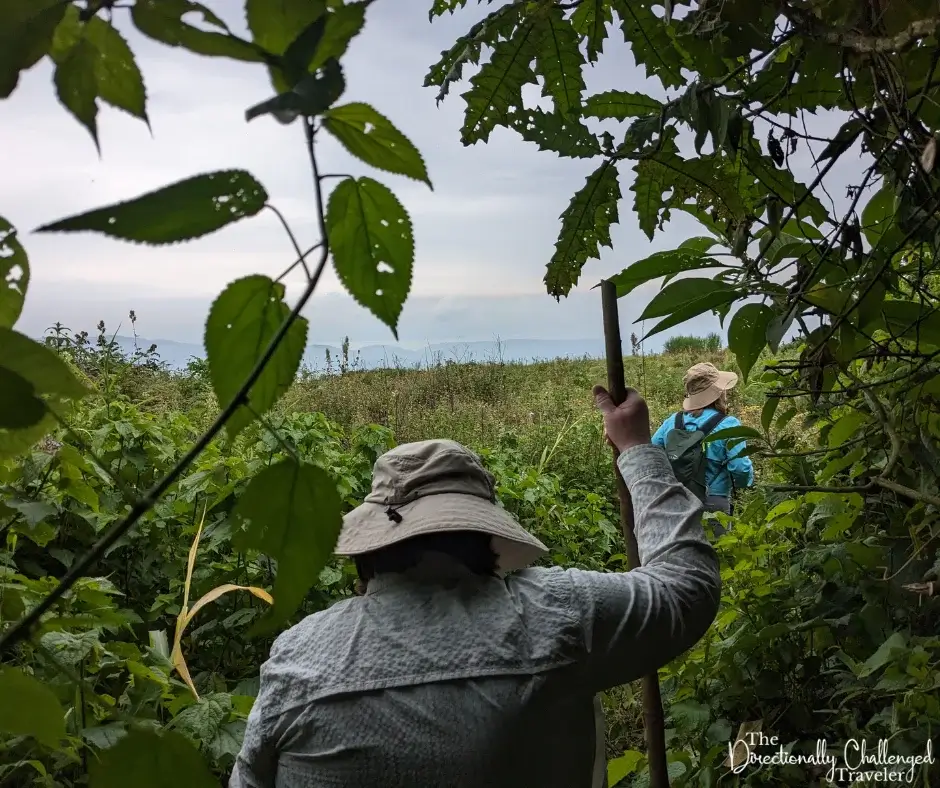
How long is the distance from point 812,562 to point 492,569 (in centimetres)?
78

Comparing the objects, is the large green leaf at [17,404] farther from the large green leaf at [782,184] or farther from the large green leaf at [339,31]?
the large green leaf at [782,184]

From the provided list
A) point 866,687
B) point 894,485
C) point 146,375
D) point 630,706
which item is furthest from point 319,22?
point 146,375

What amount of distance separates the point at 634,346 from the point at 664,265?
45 cm

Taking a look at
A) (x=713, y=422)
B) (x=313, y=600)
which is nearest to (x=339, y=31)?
(x=313, y=600)

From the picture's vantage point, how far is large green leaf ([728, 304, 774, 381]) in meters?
0.90

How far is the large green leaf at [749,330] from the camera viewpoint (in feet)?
2.95

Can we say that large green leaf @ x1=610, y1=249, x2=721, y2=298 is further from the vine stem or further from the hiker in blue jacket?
the hiker in blue jacket

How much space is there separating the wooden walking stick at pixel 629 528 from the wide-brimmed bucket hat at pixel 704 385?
2186 mm

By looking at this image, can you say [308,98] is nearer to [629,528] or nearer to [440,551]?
[440,551]

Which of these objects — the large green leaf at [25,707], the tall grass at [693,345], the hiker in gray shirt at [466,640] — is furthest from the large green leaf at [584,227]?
the tall grass at [693,345]

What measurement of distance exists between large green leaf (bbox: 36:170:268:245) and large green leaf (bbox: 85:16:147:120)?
9 centimetres

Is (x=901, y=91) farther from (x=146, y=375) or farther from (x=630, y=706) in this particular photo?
(x=146, y=375)

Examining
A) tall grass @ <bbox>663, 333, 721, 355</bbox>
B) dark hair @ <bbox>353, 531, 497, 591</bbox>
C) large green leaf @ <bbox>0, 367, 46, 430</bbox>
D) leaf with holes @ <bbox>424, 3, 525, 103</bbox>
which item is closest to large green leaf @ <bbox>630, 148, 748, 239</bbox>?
leaf with holes @ <bbox>424, 3, 525, 103</bbox>

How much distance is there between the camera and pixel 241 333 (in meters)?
0.28
